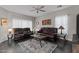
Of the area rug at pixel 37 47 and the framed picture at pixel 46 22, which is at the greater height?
the framed picture at pixel 46 22

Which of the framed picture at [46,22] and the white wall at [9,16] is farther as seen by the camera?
the framed picture at [46,22]

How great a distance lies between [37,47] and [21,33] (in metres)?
0.43

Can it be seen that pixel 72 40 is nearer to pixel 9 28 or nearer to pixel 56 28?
pixel 56 28

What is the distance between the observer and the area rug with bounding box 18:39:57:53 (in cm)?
138

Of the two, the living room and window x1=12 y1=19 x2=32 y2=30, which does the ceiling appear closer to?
the living room

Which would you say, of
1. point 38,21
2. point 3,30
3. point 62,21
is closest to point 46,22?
point 38,21

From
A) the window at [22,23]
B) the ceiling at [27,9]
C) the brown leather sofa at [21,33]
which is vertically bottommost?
the brown leather sofa at [21,33]

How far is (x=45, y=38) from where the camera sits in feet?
4.59

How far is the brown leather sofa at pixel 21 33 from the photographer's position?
140 cm

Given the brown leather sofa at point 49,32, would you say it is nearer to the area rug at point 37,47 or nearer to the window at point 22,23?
the area rug at point 37,47

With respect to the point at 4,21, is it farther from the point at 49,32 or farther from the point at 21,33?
the point at 49,32

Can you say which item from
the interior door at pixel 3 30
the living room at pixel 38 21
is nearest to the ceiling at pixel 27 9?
the living room at pixel 38 21
